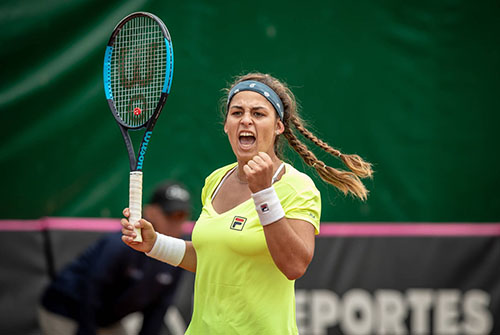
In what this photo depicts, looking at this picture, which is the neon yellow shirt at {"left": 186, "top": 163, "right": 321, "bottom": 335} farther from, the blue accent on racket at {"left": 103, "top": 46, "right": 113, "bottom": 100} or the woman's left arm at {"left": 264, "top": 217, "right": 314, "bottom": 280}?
the blue accent on racket at {"left": 103, "top": 46, "right": 113, "bottom": 100}

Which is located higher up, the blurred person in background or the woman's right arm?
the woman's right arm

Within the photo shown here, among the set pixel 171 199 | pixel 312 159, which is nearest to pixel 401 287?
pixel 171 199

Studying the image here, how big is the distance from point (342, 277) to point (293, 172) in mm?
2399

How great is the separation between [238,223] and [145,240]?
42 centimetres

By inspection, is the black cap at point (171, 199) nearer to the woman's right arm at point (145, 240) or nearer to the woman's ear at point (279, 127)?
the woman's right arm at point (145, 240)

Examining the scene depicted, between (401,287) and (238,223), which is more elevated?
(238,223)

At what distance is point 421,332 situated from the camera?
476 cm

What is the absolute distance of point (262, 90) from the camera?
2621 millimetres

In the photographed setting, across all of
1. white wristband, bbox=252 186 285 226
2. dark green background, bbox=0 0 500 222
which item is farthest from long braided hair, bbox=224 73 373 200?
dark green background, bbox=0 0 500 222

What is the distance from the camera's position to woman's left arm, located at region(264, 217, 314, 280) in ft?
7.39

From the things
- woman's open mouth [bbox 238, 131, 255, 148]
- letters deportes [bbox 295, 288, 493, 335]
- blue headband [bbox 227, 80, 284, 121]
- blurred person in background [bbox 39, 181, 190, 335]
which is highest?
blue headband [bbox 227, 80, 284, 121]

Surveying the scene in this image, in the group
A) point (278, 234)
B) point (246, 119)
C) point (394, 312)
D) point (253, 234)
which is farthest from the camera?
point (394, 312)

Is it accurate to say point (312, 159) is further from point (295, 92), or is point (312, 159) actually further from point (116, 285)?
point (295, 92)

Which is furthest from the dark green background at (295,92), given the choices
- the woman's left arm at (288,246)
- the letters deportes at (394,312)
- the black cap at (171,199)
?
the woman's left arm at (288,246)
